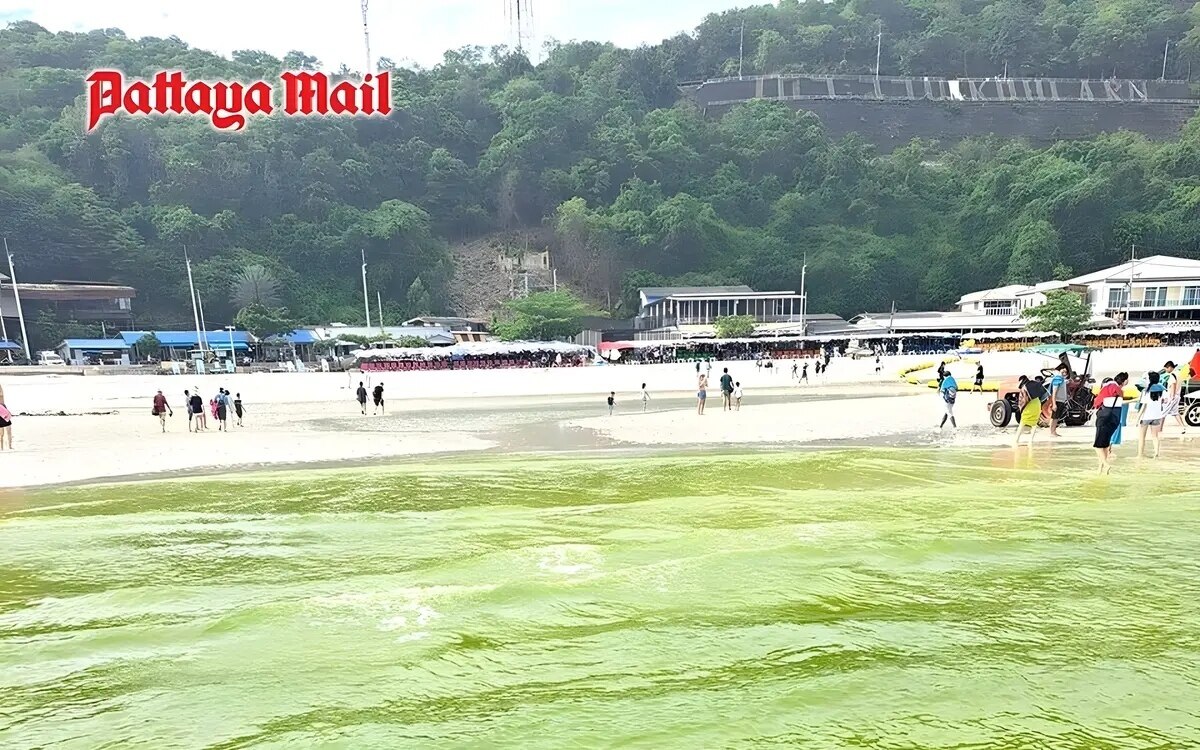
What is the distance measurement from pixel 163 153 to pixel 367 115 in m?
27.0

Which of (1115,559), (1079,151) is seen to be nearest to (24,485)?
(1115,559)

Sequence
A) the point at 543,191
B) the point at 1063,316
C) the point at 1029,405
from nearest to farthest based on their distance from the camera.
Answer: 1. the point at 1029,405
2. the point at 1063,316
3. the point at 543,191

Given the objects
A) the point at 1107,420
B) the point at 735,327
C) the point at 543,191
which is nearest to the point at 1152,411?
the point at 1107,420

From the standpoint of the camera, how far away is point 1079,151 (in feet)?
295

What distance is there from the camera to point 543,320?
195 feet

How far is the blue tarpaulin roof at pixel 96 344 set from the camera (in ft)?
178

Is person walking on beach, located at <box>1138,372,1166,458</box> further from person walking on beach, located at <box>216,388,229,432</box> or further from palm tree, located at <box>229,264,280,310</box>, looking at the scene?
palm tree, located at <box>229,264,280,310</box>

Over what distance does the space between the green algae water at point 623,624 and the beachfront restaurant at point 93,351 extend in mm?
54843

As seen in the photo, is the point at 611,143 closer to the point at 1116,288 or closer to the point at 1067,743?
the point at 1116,288

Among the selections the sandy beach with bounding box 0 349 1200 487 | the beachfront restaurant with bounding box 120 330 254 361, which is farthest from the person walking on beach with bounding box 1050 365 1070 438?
the beachfront restaurant with bounding box 120 330 254 361

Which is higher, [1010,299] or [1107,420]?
[1010,299]

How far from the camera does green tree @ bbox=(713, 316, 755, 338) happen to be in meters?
57.4

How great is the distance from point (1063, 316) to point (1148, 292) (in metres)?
19.2

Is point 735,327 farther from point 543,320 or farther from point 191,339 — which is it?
point 191,339
